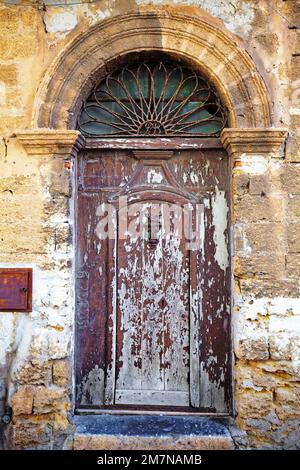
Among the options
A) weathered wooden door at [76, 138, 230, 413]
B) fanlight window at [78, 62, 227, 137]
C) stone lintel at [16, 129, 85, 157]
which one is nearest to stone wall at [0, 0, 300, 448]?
stone lintel at [16, 129, 85, 157]

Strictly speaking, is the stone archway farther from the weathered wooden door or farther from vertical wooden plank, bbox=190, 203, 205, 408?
vertical wooden plank, bbox=190, 203, 205, 408

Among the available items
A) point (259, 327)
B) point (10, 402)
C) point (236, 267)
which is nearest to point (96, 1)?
point (236, 267)

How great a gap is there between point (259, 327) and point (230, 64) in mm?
2058

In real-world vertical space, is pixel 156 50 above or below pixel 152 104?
above

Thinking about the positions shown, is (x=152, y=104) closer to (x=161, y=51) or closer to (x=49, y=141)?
(x=161, y=51)

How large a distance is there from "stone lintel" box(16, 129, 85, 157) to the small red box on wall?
3.12ft

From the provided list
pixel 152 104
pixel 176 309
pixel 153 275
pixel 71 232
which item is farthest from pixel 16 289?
pixel 152 104

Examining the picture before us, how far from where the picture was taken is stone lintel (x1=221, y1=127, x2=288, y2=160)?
3510 mm

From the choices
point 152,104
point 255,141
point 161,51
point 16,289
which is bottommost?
point 16,289

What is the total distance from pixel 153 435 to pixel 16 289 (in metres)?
1.54

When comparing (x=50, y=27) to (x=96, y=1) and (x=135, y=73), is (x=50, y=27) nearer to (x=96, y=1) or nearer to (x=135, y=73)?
(x=96, y=1)

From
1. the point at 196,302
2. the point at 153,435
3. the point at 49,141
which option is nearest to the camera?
the point at 153,435

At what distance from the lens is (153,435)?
3.49 m

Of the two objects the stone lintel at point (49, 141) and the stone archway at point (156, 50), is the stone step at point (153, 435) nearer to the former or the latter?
the stone lintel at point (49, 141)
